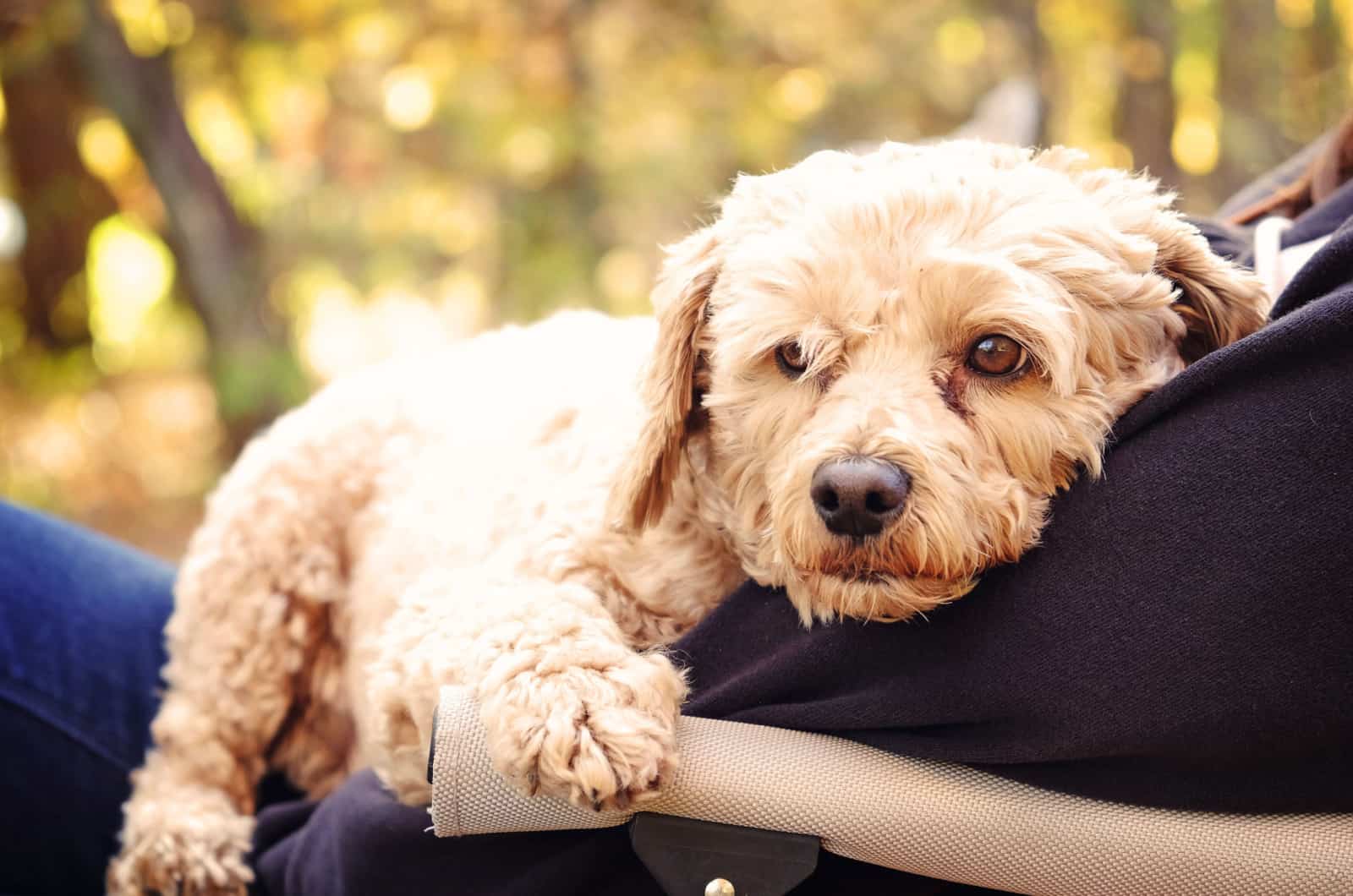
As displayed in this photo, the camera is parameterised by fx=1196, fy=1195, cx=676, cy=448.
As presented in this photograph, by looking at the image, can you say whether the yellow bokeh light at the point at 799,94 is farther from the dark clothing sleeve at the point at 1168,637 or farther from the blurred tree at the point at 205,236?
the dark clothing sleeve at the point at 1168,637

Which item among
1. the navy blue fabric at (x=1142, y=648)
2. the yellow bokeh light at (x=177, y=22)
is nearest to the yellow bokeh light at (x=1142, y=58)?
the yellow bokeh light at (x=177, y=22)

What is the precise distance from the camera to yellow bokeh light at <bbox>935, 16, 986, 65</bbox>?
24.4 feet

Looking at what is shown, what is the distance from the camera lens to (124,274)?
7.47 m

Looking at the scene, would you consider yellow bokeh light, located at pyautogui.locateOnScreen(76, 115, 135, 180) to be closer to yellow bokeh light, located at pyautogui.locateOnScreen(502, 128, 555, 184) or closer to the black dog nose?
yellow bokeh light, located at pyautogui.locateOnScreen(502, 128, 555, 184)

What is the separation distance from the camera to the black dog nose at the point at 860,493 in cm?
170

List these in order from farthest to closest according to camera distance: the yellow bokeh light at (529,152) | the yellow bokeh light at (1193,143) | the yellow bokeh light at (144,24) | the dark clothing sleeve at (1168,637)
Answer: the yellow bokeh light at (1193,143) → the yellow bokeh light at (529,152) → the yellow bokeh light at (144,24) → the dark clothing sleeve at (1168,637)

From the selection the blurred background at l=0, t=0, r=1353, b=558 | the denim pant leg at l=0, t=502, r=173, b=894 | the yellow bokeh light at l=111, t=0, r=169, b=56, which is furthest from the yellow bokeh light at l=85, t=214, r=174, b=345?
the denim pant leg at l=0, t=502, r=173, b=894

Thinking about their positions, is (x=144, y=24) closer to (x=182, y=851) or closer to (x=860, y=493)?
(x=182, y=851)

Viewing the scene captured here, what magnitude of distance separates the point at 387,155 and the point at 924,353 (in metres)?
5.96

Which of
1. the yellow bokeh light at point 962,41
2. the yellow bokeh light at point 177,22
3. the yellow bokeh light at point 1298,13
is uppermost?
the yellow bokeh light at point 1298,13

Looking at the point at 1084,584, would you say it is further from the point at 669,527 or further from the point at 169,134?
the point at 169,134

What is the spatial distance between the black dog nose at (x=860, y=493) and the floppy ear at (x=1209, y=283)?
640 millimetres

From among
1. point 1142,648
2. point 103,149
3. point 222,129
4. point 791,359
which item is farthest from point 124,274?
point 1142,648

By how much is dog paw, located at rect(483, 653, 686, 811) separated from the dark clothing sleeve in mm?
194
